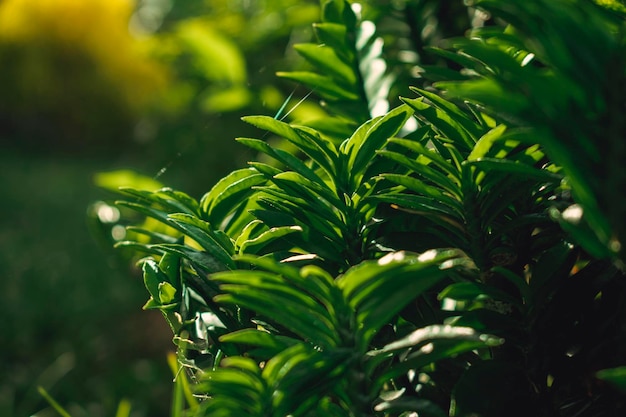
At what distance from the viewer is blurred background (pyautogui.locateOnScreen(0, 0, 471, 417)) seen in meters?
1.00

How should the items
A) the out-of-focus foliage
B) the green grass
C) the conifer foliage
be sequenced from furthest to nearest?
the out-of-focus foliage → the green grass → the conifer foliage

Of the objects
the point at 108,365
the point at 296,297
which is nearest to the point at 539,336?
the point at 296,297

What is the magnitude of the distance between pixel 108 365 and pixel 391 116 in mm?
3538

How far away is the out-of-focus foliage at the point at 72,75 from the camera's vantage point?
47.9 ft

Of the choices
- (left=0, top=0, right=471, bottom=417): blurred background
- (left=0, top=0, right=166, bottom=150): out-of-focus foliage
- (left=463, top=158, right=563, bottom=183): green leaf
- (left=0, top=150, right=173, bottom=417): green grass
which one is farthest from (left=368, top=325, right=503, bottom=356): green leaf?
(left=0, top=0, right=166, bottom=150): out-of-focus foliage

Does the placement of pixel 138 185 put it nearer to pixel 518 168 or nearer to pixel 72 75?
pixel 518 168

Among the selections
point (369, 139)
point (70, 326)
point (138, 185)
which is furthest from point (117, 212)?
point (70, 326)

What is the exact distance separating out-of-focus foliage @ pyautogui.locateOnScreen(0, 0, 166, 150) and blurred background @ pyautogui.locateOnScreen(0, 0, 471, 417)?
2275mm

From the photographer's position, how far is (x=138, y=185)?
30.4 inches

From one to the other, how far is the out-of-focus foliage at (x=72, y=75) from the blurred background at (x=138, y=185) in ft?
7.47

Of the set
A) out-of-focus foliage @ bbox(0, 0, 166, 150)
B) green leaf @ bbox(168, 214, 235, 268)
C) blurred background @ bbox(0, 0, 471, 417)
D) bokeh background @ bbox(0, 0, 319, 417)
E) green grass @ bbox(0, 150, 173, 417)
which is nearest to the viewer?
green leaf @ bbox(168, 214, 235, 268)

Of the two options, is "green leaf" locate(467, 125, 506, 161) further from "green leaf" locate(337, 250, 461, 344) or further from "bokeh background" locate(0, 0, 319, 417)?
"bokeh background" locate(0, 0, 319, 417)

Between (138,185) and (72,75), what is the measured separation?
16.3m

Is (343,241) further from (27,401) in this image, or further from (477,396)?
A: (27,401)
